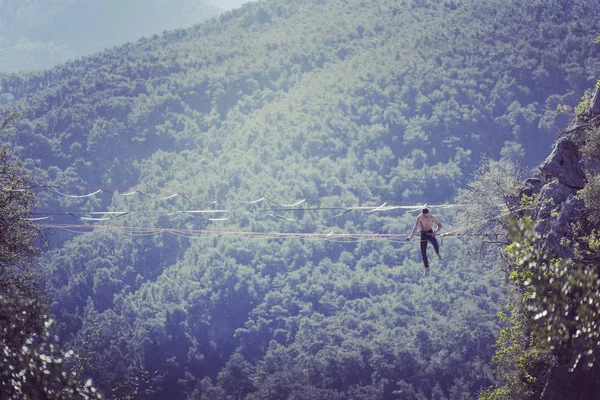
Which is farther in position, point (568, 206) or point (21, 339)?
point (568, 206)

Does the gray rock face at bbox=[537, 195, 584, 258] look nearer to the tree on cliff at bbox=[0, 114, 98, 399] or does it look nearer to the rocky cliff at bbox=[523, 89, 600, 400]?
the rocky cliff at bbox=[523, 89, 600, 400]

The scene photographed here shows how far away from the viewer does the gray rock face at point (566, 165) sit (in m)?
23.7

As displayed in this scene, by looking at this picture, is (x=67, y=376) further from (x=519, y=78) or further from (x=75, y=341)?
(x=519, y=78)

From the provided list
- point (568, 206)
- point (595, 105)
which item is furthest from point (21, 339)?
point (595, 105)

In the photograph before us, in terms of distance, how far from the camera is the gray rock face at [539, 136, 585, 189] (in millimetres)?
23672

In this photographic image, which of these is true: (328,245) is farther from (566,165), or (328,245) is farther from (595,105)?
(595,105)

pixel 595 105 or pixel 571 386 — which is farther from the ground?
pixel 595 105

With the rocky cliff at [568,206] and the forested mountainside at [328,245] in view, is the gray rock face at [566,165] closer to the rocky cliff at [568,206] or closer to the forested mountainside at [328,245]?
the rocky cliff at [568,206]

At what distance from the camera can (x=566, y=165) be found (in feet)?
79.1

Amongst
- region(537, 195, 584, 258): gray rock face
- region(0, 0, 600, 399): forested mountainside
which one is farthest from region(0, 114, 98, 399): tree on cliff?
region(0, 0, 600, 399): forested mountainside

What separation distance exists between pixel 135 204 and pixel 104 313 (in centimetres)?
3388

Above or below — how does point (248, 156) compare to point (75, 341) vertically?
above

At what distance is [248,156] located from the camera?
19512cm

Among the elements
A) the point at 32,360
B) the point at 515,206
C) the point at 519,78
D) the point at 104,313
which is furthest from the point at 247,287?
the point at 32,360
